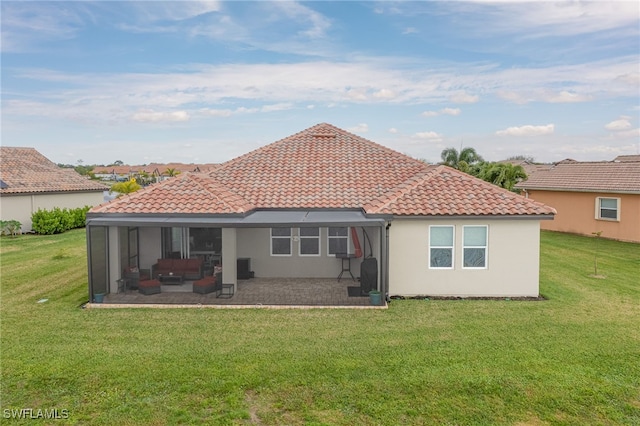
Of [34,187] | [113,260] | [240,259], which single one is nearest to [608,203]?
[240,259]

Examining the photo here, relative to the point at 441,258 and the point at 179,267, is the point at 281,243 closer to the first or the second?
the point at 179,267

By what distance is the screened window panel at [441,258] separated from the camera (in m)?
15.8

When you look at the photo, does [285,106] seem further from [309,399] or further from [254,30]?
[309,399]

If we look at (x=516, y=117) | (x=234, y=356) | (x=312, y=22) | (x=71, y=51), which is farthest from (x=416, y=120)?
(x=234, y=356)

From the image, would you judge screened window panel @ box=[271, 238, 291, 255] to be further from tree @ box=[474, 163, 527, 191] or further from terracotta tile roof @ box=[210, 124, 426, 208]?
tree @ box=[474, 163, 527, 191]

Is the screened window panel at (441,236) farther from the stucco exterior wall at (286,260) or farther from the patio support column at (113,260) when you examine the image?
the patio support column at (113,260)

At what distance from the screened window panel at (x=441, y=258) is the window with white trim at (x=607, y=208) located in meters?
20.5

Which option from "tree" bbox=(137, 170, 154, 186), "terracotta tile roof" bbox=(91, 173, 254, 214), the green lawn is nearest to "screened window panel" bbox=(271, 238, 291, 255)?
"terracotta tile roof" bbox=(91, 173, 254, 214)

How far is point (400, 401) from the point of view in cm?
835

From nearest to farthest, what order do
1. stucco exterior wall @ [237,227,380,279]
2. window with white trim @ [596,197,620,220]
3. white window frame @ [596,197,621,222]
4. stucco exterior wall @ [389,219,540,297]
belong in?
stucco exterior wall @ [389,219,540,297] < stucco exterior wall @ [237,227,380,279] < white window frame @ [596,197,621,222] < window with white trim @ [596,197,620,220]

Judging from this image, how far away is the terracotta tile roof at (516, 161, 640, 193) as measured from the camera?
2972 centimetres

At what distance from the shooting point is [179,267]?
680 inches

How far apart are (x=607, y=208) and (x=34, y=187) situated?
137 feet

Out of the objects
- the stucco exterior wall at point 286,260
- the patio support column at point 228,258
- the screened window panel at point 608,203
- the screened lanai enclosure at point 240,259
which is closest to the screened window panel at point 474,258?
the screened lanai enclosure at point 240,259
